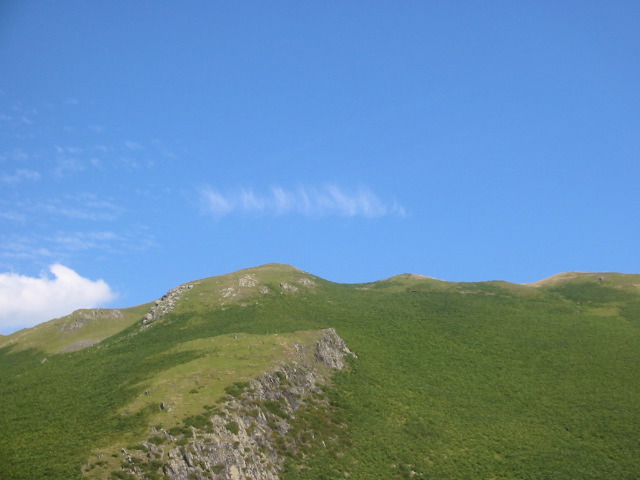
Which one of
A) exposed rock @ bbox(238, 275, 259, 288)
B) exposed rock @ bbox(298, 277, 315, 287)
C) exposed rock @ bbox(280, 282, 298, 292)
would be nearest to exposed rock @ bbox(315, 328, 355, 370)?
exposed rock @ bbox(280, 282, 298, 292)

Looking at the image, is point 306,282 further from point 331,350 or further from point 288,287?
point 331,350

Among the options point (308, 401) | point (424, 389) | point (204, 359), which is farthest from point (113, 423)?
point (424, 389)

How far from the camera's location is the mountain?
56281mm

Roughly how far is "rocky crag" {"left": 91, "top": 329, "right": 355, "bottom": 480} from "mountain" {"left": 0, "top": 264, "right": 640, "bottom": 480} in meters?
0.21

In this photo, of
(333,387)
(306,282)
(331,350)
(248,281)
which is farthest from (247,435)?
(306,282)

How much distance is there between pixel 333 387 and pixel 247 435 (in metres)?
23.7

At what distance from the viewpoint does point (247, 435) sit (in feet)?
193

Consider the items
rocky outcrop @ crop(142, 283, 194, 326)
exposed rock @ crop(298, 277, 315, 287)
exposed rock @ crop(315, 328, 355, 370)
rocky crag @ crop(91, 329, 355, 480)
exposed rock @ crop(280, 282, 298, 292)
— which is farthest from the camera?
exposed rock @ crop(298, 277, 315, 287)

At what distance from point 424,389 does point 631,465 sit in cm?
3215

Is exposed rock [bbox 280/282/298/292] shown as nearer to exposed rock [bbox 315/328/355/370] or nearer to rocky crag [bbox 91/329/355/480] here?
exposed rock [bbox 315/328/355/370]

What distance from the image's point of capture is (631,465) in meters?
66.8

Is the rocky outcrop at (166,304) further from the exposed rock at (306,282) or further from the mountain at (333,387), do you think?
the exposed rock at (306,282)

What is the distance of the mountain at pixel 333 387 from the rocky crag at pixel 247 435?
21 cm

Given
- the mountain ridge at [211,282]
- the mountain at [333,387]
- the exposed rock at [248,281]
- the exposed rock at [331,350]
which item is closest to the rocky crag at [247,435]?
the mountain at [333,387]
